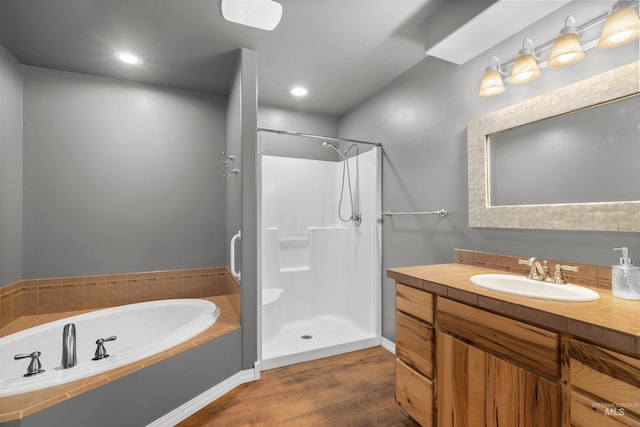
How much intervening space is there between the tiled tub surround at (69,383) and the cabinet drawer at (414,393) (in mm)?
1177

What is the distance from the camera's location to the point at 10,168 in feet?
7.49

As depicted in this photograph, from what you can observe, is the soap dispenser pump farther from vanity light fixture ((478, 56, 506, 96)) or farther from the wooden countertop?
vanity light fixture ((478, 56, 506, 96))

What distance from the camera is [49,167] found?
8.27 ft

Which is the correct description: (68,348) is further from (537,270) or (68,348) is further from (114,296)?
(537,270)

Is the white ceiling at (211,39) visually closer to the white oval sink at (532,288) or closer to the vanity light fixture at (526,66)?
the vanity light fixture at (526,66)

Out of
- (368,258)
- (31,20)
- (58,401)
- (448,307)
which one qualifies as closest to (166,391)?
(58,401)

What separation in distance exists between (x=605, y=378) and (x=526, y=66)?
4.49 ft

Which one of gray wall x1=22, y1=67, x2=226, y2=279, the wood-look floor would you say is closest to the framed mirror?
the wood-look floor

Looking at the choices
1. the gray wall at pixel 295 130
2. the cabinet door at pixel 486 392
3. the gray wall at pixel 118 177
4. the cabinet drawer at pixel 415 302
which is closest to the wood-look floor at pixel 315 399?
the cabinet door at pixel 486 392

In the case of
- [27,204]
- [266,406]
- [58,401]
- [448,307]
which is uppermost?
[27,204]

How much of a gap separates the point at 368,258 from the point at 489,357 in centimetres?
173

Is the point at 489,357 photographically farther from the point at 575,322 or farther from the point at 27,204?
the point at 27,204

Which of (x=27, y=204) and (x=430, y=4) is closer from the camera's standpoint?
(x=430, y=4)

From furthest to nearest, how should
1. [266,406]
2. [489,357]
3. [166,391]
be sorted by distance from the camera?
[266,406]
[166,391]
[489,357]
